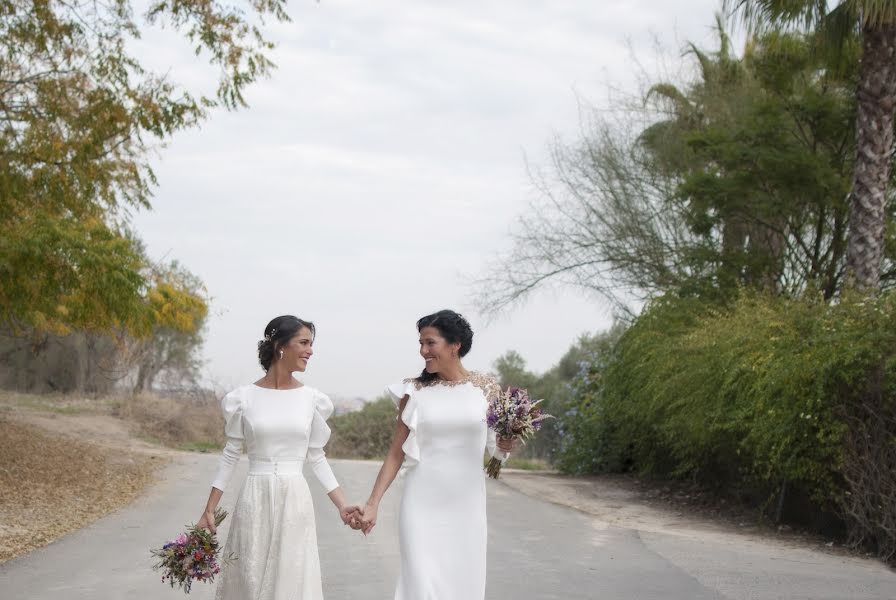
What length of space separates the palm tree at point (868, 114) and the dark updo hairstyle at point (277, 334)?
13120 millimetres

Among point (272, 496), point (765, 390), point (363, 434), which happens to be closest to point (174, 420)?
point (363, 434)

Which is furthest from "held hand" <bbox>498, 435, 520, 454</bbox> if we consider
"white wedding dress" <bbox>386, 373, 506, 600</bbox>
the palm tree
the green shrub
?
the green shrub

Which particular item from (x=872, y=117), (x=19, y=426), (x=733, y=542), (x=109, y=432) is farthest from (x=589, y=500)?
(x=109, y=432)

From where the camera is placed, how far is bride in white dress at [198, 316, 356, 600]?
648 cm

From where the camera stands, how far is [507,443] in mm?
6965

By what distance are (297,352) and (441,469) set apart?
1085 mm

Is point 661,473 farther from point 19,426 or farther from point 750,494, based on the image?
point 19,426

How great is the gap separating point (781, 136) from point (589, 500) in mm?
8332

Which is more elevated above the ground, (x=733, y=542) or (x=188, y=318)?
(x=188, y=318)

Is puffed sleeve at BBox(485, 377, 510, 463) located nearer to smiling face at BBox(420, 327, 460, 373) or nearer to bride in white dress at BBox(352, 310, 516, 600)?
bride in white dress at BBox(352, 310, 516, 600)

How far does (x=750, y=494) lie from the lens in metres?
18.3

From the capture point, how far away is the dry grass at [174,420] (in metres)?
33.1

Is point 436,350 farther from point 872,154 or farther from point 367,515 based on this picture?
point 872,154

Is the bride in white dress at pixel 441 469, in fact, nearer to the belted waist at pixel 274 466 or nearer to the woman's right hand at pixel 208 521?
the belted waist at pixel 274 466
